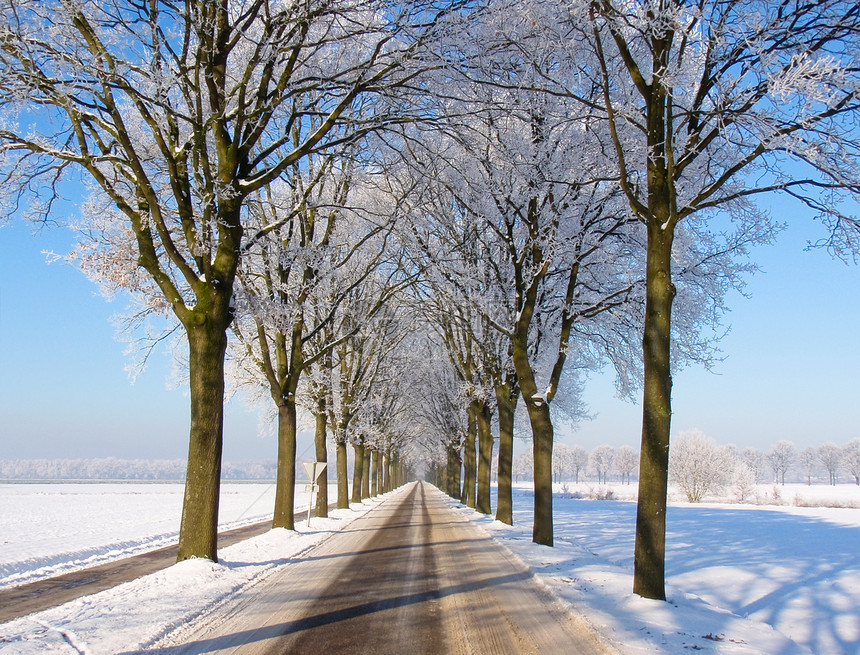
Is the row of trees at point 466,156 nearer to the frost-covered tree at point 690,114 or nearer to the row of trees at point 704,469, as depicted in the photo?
the frost-covered tree at point 690,114

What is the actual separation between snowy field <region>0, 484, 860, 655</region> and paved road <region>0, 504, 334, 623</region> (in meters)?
1.07

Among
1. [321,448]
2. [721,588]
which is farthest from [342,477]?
[721,588]

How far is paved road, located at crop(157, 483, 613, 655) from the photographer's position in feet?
17.6

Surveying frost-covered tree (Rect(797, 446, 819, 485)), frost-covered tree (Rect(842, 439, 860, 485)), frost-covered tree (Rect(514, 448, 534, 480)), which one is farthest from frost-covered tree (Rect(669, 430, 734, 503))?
frost-covered tree (Rect(797, 446, 819, 485))

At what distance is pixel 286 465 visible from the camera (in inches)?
661

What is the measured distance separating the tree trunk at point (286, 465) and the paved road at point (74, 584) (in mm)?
2964

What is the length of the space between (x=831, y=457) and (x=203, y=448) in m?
216

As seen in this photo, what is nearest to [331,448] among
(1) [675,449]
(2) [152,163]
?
(2) [152,163]

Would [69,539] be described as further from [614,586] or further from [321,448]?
[614,586]

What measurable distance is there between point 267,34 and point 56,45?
9.63 ft

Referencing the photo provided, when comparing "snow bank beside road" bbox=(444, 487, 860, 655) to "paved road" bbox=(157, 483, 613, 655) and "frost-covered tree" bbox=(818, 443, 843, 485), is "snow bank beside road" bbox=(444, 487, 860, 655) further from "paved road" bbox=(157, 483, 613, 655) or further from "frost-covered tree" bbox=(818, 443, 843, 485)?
"frost-covered tree" bbox=(818, 443, 843, 485)

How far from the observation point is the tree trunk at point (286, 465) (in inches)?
645

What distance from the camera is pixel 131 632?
218 inches

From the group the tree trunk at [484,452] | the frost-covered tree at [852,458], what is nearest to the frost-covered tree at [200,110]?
the tree trunk at [484,452]
